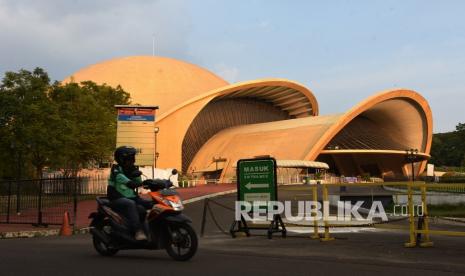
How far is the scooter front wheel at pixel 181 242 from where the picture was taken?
7.32m

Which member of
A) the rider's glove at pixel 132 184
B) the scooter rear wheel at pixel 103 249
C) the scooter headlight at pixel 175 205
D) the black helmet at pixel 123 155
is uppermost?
the black helmet at pixel 123 155

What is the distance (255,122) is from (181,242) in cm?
6782

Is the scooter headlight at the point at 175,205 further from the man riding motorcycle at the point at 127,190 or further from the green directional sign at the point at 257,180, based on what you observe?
the green directional sign at the point at 257,180

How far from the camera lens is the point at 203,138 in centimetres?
6788

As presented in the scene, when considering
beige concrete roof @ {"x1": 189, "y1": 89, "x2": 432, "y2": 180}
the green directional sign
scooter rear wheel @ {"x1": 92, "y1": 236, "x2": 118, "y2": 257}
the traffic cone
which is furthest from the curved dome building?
scooter rear wheel @ {"x1": 92, "y1": 236, "x2": 118, "y2": 257}

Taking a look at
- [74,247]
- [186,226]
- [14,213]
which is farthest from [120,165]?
[14,213]

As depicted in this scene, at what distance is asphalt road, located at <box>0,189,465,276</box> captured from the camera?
6613 mm

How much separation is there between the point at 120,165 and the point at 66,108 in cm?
1980

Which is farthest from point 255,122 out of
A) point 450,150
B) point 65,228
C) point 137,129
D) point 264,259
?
point 264,259

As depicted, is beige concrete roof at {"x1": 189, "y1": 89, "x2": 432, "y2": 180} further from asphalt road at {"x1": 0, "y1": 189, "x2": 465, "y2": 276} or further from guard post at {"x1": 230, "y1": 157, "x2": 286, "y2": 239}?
asphalt road at {"x1": 0, "y1": 189, "x2": 465, "y2": 276}

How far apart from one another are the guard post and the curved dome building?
42.7 m

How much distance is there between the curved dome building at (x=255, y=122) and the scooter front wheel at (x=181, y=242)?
47.4 meters

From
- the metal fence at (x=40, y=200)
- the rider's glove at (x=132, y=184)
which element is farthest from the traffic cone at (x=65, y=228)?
the rider's glove at (x=132, y=184)

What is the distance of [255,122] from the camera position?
75.1m
